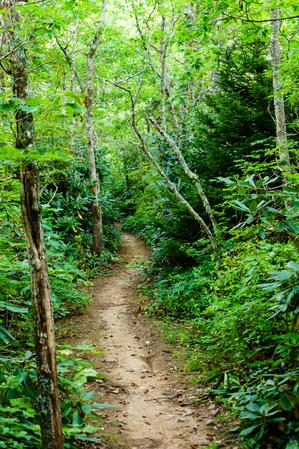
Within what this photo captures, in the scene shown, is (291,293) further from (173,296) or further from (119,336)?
(173,296)

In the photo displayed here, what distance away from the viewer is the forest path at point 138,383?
4711 mm

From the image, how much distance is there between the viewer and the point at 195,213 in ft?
30.7

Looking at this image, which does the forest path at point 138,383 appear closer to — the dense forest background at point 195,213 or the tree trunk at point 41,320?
the dense forest background at point 195,213

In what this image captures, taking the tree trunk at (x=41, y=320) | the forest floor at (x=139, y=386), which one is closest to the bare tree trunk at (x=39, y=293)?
the tree trunk at (x=41, y=320)

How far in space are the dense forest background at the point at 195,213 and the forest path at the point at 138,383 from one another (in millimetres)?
428

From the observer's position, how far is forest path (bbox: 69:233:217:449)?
4.71 m

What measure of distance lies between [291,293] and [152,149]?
11.3 meters

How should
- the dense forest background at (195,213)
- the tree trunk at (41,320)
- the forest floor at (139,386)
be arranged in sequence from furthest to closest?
the forest floor at (139,386) < the dense forest background at (195,213) < the tree trunk at (41,320)

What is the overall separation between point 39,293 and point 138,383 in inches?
141

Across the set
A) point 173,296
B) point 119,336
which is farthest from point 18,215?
point 173,296

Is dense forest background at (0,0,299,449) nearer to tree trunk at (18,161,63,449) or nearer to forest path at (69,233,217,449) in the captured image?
tree trunk at (18,161,63,449)

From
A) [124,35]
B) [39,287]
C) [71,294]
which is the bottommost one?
[71,294]

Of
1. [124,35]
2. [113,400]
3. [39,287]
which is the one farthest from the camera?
[124,35]

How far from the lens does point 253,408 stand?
3969 mm
